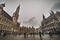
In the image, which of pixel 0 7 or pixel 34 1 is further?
pixel 0 7

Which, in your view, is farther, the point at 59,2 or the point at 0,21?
the point at 0,21

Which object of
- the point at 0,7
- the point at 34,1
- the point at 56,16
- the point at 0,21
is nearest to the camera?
the point at 34,1

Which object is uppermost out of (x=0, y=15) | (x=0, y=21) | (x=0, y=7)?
(x=0, y=7)

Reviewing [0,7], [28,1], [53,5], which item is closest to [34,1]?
[28,1]

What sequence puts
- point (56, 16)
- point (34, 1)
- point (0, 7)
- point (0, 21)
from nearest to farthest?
point (34, 1) → point (0, 21) → point (0, 7) → point (56, 16)

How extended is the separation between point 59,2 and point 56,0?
19 cm

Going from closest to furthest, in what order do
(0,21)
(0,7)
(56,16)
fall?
1. (0,21)
2. (0,7)
3. (56,16)

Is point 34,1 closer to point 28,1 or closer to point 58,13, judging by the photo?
point 28,1

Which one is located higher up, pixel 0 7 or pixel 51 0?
pixel 0 7

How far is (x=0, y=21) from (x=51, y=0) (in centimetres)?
606

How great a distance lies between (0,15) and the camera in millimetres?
8727

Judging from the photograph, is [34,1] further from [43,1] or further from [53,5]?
[53,5]

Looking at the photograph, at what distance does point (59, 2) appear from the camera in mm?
3967

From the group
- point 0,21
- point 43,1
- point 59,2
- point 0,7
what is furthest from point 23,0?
point 0,7
